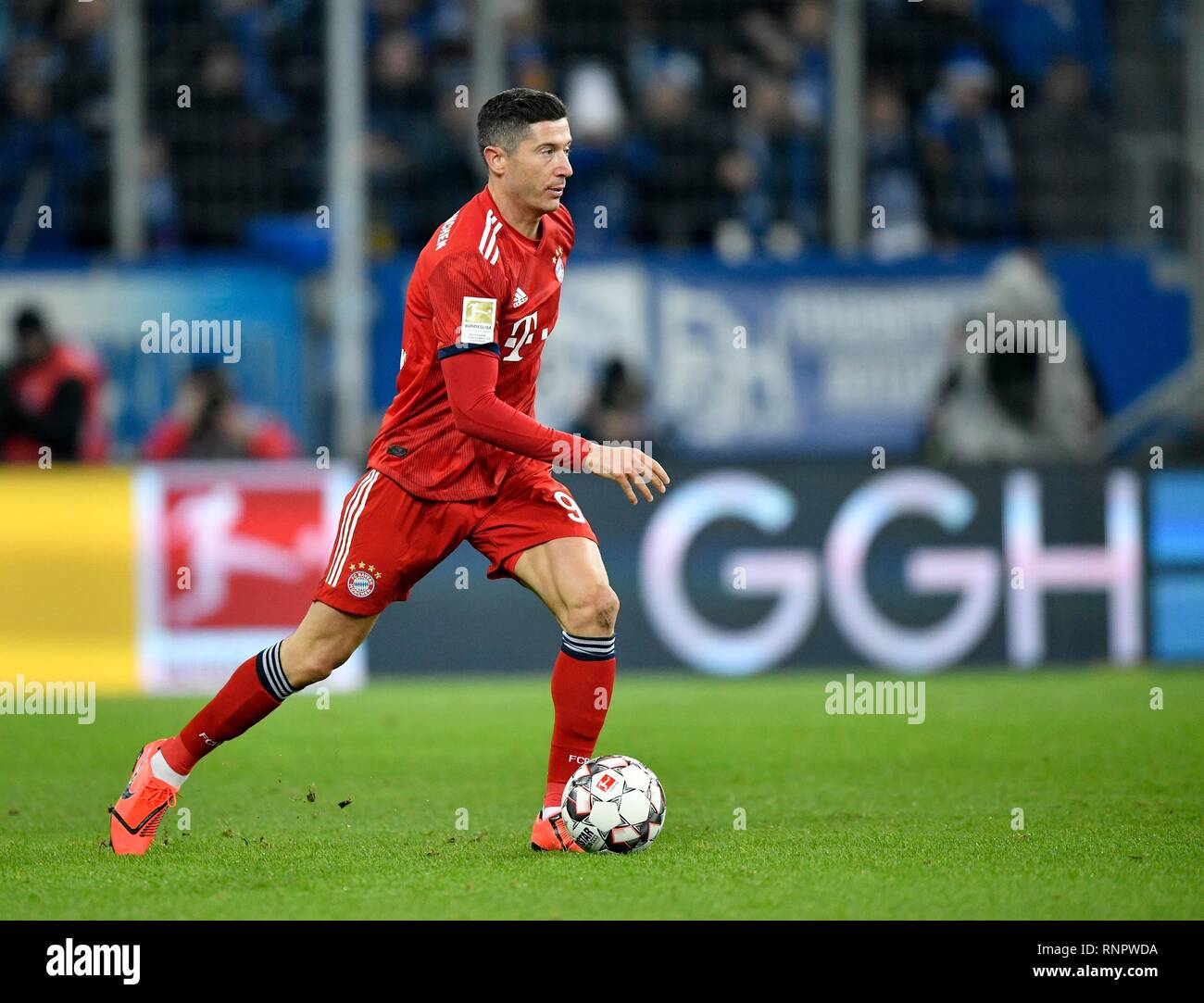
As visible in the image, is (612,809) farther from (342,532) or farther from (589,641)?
(342,532)

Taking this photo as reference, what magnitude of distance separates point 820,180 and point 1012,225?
56.0 inches

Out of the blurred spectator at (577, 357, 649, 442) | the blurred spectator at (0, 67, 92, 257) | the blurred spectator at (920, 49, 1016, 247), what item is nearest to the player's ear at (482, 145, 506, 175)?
the blurred spectator at (577, 357, 649, 442)

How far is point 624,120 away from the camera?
1434 cm

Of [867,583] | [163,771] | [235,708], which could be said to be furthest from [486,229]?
[867,583]

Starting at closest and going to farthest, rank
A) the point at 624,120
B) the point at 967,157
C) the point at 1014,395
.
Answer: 1. the point at 1014,395
2. the point at 967,157
3. the point at 624,120

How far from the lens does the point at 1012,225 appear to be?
554 inches

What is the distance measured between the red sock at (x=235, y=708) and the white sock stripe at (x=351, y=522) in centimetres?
31

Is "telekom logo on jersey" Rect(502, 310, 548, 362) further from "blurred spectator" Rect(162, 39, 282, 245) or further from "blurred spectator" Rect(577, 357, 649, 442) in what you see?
"blurred spectator" Rect(162, 39, 282, 245)

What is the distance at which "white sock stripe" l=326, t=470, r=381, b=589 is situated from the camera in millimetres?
6352

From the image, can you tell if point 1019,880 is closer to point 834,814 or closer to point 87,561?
point 834,814

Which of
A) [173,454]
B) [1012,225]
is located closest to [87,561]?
[173,454]

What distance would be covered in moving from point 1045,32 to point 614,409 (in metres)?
→ 4.90

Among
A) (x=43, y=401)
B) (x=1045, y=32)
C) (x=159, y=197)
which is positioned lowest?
(x=43, y=401)
